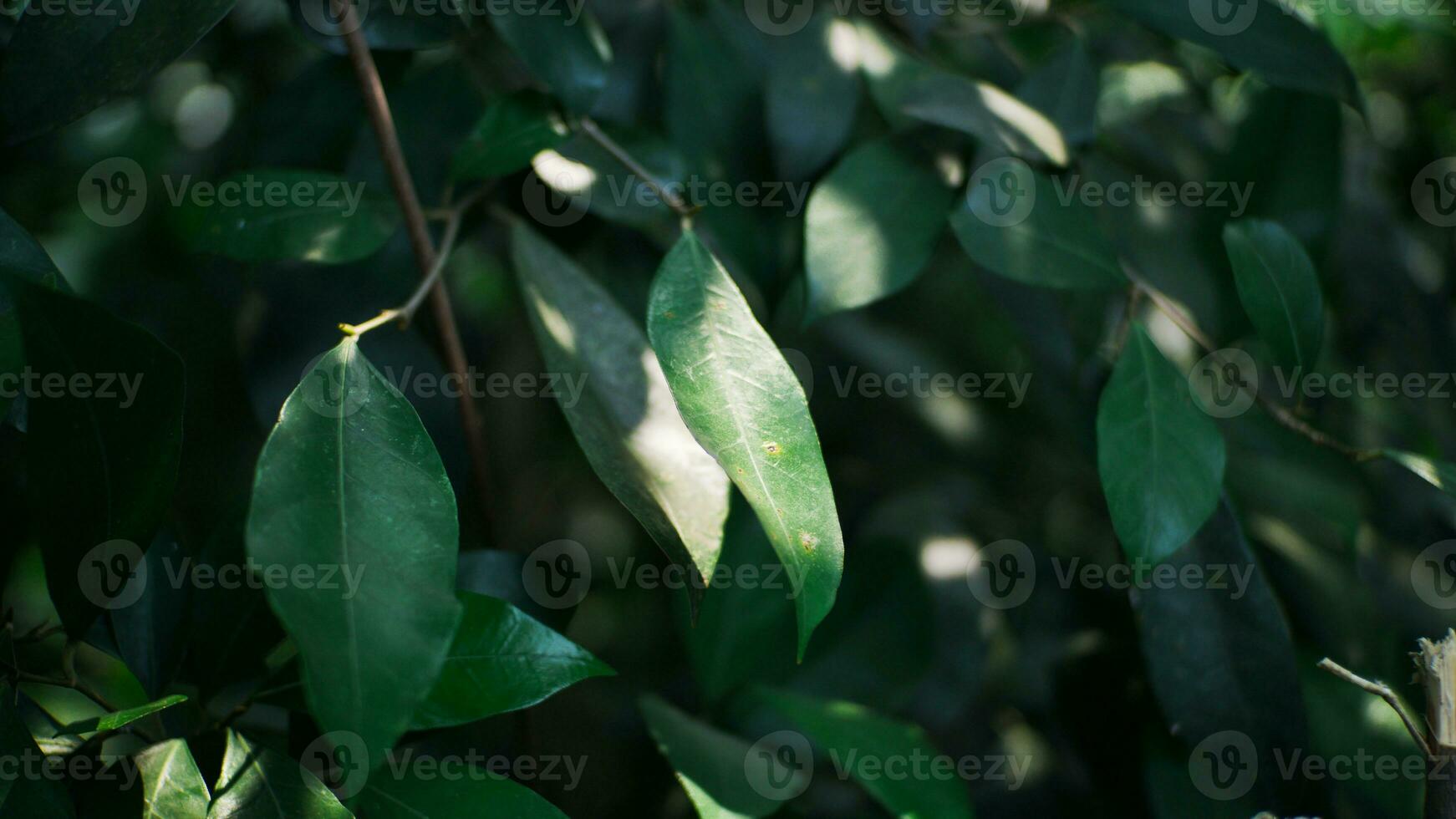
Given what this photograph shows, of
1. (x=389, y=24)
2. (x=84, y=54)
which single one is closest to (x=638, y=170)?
A: (x=389, y=24)

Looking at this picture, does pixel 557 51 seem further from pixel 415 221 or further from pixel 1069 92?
pixel 1069 92

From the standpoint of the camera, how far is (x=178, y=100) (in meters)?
1.06

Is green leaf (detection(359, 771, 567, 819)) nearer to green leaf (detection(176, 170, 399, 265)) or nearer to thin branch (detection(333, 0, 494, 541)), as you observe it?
thin branch (detection(333, 0, 494, 541))

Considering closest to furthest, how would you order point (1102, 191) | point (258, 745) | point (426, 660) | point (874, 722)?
point (426, 660)
point (258, 745)
point (874, 722)
point (1102, 191)

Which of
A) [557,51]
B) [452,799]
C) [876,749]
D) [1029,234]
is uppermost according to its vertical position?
[557,51]

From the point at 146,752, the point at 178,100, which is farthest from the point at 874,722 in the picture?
the point at 178,100

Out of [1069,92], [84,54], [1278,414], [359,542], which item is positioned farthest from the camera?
[1069,92]

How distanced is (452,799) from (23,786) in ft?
0.60

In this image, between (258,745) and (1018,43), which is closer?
(258,745)

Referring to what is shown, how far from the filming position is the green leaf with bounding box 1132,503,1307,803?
1.92 feet

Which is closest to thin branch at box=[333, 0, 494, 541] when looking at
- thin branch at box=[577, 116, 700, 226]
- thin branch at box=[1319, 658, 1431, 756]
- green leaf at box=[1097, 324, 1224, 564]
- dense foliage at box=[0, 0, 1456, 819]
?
dense foliage at box=[0, 0, 1456, 819]

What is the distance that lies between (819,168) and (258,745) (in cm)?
50

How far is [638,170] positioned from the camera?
59cm

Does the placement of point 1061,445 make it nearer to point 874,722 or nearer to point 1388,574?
point 1388,574
